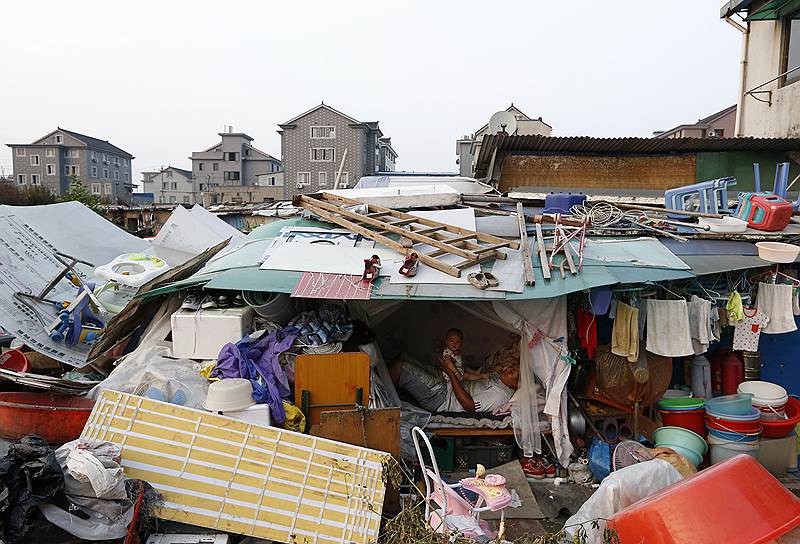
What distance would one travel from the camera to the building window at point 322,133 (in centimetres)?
3794

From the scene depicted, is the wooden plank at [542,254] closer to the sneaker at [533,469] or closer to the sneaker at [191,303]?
the sneaker at [533,469]

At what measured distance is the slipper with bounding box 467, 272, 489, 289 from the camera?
217 inches

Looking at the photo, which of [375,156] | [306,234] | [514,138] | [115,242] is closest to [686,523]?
[306,234]

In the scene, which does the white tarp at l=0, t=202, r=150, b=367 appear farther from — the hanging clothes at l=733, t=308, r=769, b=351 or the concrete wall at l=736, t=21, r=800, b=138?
the concrete wall at l=736, t=21, r=800, b=138

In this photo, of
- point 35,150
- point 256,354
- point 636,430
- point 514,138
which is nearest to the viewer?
point 256,354

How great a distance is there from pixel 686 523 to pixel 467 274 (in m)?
2.99

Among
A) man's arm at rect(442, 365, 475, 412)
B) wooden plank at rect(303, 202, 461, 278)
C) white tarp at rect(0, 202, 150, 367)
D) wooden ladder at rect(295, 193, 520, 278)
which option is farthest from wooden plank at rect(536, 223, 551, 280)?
white tarp at rect(0, 202, 150, 367)

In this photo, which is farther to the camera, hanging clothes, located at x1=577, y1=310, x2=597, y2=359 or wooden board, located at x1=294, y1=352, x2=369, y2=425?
hanging clothes, located at x1=577, y1=310, x2=597, y2=359

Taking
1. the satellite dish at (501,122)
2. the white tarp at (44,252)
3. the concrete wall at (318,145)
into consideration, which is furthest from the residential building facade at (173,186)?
the satellite dish at (501,122)

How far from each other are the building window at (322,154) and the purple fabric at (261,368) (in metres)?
33.6

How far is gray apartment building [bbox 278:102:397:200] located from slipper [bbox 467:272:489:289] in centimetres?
3248

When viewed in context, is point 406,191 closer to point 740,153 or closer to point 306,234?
point 306,234

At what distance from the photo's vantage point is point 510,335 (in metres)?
7.40

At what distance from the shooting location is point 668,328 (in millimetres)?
6055
